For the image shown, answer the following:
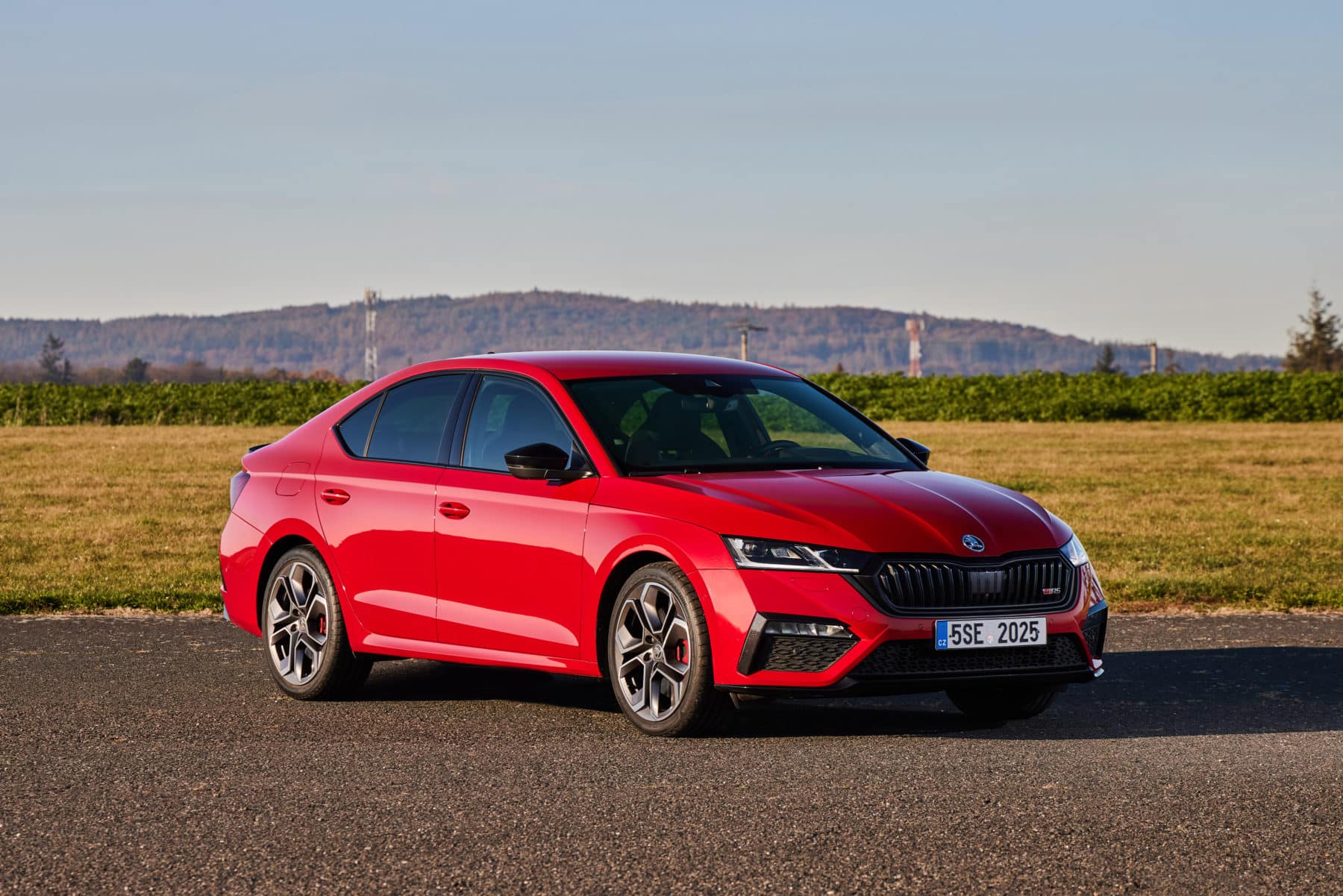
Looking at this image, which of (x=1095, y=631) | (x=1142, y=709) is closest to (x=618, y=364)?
(x=1095, y=631)

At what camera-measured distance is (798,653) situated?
680cm

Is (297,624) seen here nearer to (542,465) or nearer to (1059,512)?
(542,465)

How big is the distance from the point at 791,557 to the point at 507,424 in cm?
193

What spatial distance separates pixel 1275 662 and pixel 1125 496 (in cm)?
1583

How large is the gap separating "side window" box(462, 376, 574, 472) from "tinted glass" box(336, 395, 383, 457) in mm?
773

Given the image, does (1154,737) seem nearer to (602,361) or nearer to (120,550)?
(602,361)

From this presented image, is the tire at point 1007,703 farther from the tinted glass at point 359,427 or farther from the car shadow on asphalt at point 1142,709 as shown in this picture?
the tinted glass at point 359,427

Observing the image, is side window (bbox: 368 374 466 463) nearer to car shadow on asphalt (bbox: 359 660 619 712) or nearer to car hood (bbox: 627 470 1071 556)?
car shadow on asphalt (bbox: 359 660 619 712)

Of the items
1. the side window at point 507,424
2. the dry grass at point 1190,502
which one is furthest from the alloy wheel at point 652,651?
the dry grass at point 1190,502

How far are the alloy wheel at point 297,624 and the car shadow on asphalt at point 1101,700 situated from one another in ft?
1.21

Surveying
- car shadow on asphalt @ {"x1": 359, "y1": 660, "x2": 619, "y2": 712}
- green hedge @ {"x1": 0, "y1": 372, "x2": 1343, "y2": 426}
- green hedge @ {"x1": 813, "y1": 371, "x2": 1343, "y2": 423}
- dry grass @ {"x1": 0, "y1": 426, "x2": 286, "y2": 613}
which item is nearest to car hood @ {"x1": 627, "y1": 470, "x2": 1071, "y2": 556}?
car shadow on asphalt @ {"x1": 359, "y1": 660, "x2": 619, "y2": 712}

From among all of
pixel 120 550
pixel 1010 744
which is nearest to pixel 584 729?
pixel 1010 744

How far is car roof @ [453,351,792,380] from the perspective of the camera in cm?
828

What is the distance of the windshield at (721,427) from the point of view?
25.5ft
